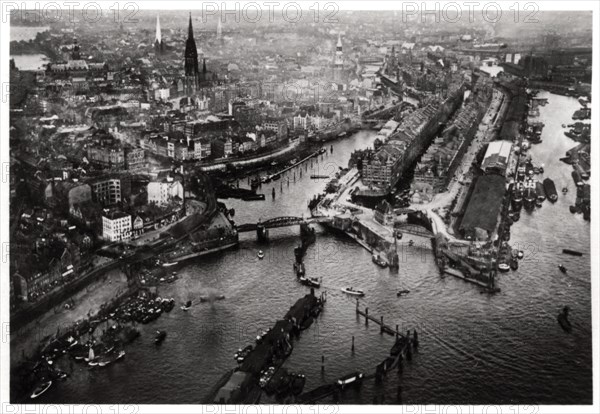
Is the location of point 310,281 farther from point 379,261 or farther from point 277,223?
point 277,223

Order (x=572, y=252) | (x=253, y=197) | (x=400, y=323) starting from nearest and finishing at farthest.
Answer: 1. (x=400, y=323)
2. (x=572, y=252)
3. (x=253, y=197)

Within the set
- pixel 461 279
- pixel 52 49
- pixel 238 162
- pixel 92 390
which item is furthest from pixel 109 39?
pixel 461 279

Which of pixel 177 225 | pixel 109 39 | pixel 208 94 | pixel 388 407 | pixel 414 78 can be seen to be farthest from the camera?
pixel 414 78

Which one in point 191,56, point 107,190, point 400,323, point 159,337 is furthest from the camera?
point 191,56

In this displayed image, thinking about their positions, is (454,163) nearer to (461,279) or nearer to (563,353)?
(461,279)

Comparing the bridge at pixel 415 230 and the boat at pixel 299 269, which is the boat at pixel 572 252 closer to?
the bridge at pixel 415 230

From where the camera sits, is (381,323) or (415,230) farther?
(415,230)

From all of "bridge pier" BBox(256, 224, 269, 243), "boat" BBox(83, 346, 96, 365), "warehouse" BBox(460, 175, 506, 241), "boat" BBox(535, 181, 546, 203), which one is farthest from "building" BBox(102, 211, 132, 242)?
"boat" BBox(535, 181, 546, 203)

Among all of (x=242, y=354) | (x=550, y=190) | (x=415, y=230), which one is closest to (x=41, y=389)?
(x=242, y=354)
